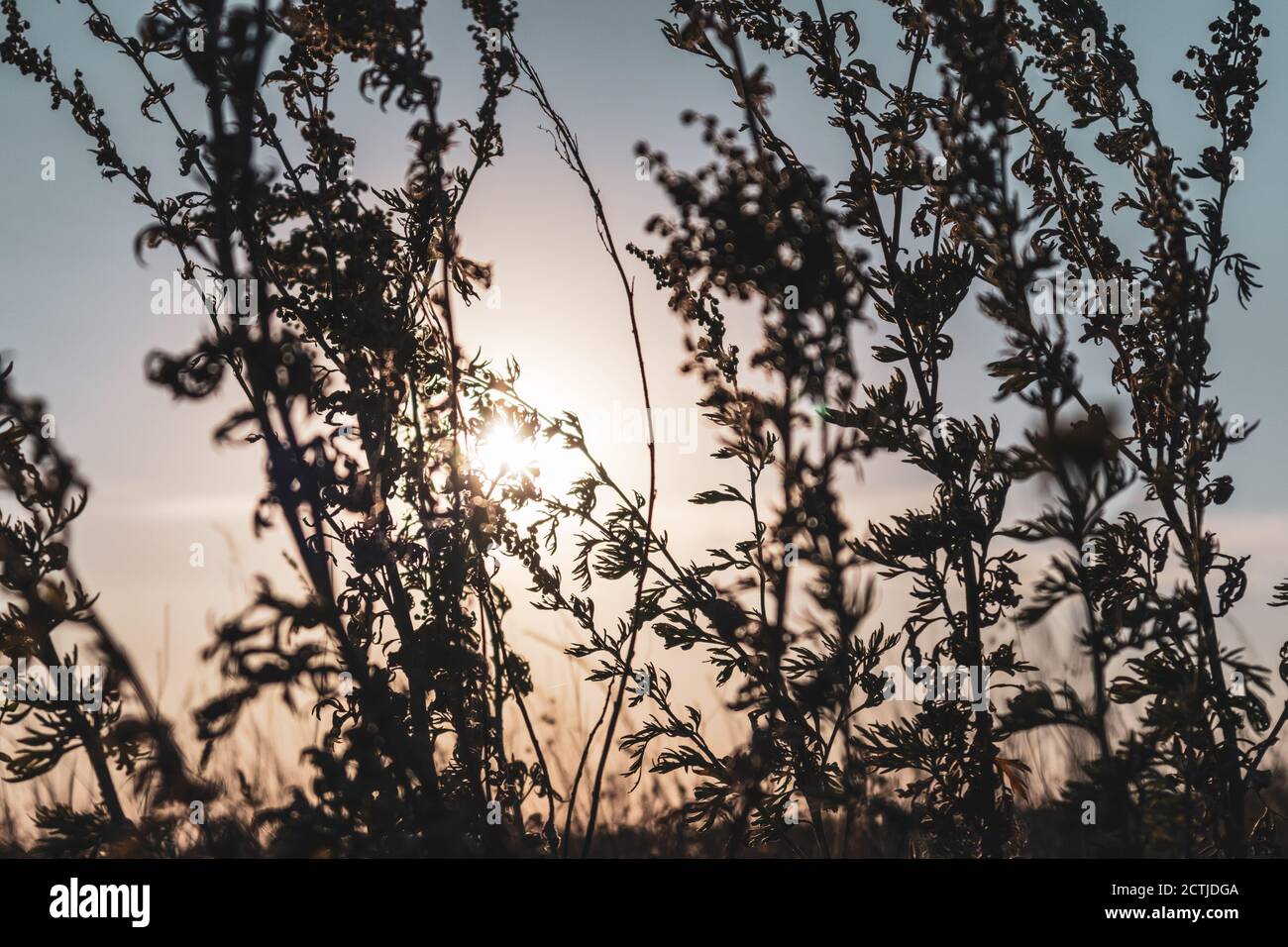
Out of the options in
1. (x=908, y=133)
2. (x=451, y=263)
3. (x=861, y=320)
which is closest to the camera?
(x=908, y=133)

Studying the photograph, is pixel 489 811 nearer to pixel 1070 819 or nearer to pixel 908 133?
pixel 1070 819

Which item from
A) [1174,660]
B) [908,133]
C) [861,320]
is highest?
[908,133]

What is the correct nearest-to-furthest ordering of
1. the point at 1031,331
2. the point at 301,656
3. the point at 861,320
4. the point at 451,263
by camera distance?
the point at 301,656 → the point at 1031,331 → the point at 451,263 → the point at 861,320

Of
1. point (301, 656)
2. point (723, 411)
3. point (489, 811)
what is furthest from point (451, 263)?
point (489, 811)

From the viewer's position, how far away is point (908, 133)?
3580 millimetres
